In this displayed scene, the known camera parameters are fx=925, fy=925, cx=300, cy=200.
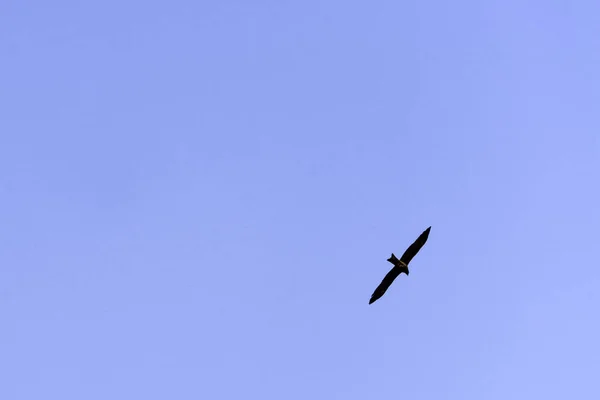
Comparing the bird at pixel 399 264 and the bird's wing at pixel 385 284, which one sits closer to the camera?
the bird at pixel 399 264

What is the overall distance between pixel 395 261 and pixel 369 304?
3.70 m

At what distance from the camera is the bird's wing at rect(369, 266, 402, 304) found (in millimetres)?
69188

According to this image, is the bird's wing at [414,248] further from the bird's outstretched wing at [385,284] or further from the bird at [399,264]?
the bird's outstretched wing at [385,284]

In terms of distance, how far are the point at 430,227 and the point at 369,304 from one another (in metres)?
7.22

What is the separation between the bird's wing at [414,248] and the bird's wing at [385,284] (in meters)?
1.12

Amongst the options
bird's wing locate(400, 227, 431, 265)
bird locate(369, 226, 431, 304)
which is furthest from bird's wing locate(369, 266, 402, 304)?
bird's wing locate(400, 227, 431, 265)

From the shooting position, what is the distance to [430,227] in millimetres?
67250

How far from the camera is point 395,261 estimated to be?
68.2m

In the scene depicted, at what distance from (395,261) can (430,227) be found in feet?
12.0

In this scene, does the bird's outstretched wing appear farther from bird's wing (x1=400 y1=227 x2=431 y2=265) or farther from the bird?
bird's wing (x1=400 y1=227 x2=431 y2=265)

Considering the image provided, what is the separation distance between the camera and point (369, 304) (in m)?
68.0

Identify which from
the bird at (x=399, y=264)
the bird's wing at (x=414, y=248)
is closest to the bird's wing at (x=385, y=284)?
the bird at (x=399, y=264)

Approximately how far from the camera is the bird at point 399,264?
Result: 67.8 m

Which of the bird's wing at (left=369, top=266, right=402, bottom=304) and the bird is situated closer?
the bird
